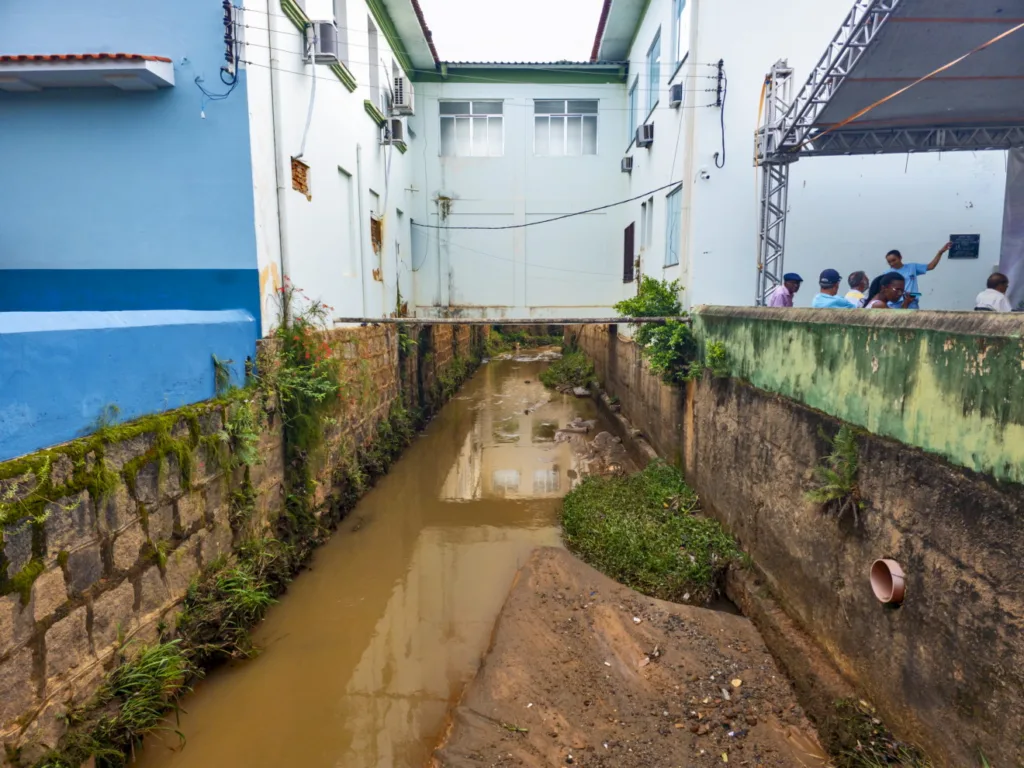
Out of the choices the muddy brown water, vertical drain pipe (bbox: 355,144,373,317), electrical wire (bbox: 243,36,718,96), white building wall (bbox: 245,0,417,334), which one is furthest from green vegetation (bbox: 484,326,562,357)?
the muddy brown water

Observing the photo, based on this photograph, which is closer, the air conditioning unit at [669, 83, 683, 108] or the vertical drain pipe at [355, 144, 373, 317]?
the air conditioning unit at [669, 83, 683, 108]

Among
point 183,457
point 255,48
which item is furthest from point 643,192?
point 183,457

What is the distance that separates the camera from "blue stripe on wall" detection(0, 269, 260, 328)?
19.9 feet

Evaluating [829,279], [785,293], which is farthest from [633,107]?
[829,279]

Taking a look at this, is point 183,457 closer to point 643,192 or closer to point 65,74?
point 65,74

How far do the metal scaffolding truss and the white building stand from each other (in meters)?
0.42

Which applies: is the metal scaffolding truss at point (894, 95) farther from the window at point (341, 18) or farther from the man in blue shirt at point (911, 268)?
the window at point (341, 18)

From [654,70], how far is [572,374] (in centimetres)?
936

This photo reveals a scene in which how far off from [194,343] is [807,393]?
504 cm

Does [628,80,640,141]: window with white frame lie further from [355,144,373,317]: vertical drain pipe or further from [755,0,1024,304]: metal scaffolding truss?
[355,144,373,317]: vertical drain pipe

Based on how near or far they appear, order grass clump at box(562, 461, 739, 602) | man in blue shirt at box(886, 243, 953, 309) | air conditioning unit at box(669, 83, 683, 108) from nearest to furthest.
Answer: 1. grass clump at box(562, 461, 739, 602)
2. man in blue shirt at box(886, 243, 953, 309)
3. air conditioning unit at box(669, 83, 683, 108)

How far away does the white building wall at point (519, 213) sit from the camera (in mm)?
14883

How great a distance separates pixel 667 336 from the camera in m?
8.37

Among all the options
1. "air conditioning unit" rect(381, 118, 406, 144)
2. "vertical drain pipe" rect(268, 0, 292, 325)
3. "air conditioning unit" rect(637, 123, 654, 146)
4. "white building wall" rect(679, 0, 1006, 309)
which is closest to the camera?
"vertical drain pipe" rect(268, 0, 292, 325)
